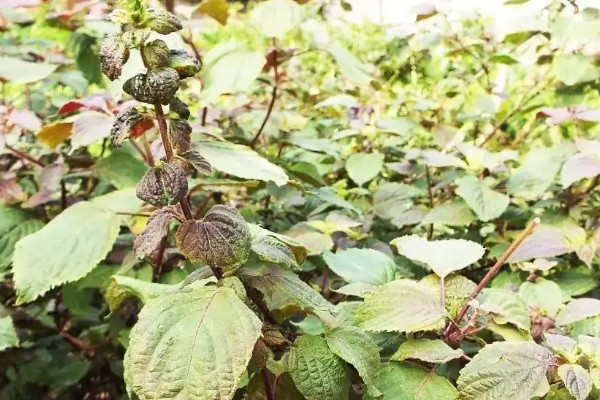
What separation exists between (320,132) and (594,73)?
0.73 metres

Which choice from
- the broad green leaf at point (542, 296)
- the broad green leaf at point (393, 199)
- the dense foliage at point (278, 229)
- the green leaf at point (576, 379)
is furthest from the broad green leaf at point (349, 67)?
the green leaf at point (576, 379)

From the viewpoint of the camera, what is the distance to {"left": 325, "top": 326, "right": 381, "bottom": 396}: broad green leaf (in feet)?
2.23

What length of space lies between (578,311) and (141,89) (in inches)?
25.4

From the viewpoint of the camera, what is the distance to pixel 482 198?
1137 mm

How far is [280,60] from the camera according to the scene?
51.8 inches

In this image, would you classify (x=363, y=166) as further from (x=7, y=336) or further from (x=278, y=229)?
(x=7, y=336)

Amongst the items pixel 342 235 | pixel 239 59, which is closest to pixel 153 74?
pixel 239 59

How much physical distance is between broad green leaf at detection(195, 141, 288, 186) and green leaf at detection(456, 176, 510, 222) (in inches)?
19.0

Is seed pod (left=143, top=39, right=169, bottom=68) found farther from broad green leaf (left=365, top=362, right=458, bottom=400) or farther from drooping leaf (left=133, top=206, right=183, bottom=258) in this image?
broad green leaf (left=365, top=362, right=458, bottom=400)

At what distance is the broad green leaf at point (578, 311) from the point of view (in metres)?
0.83

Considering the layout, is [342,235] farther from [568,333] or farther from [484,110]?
[484,110]

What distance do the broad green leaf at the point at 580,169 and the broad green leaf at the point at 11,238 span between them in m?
0.97

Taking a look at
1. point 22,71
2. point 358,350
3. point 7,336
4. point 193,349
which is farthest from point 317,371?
point 22,71

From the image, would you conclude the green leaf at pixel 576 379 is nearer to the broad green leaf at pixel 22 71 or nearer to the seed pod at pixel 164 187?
the seed pod at pixel 164 187
